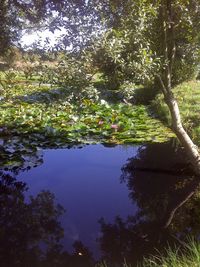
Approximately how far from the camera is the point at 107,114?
44.4 ft

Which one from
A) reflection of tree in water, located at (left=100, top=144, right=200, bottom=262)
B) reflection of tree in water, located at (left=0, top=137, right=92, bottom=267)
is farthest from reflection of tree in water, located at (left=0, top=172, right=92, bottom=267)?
reflection of tree in water, located at (left=100, top=144, right=200, bottom=262)

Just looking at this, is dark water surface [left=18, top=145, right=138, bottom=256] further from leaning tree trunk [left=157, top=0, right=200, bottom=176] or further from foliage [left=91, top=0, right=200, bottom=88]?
foliage [left=91, top=0, right=200, bottom=88]

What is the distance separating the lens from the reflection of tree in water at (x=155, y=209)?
20.3 ft

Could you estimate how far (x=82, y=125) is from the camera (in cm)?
1217

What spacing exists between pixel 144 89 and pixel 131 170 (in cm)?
930

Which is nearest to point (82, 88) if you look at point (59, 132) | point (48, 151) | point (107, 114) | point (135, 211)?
point (135, 211)

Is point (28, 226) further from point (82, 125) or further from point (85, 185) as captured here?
point (82, 125)

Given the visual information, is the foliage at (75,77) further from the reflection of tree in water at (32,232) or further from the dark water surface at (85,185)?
the reflection of tree in water at (32,232)

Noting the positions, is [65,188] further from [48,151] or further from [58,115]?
[58,115]

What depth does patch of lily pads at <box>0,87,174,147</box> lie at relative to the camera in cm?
1097

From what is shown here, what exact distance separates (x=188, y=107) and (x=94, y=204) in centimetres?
695

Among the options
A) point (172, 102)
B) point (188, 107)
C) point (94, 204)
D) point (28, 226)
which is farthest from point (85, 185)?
point (188, 107)

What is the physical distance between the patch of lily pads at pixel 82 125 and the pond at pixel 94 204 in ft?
1.38

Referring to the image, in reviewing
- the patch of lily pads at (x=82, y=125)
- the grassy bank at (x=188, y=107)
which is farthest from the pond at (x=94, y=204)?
the grassy bank at (x=188, y=107)
